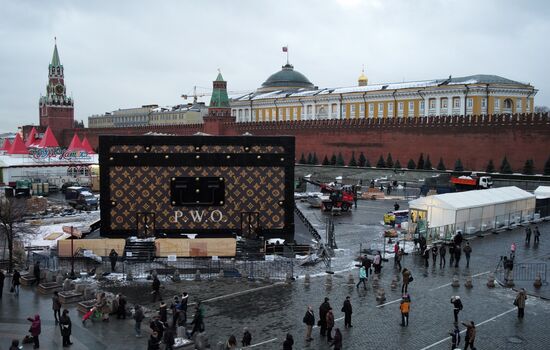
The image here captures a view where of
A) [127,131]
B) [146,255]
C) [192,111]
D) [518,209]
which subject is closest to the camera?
[146,255]

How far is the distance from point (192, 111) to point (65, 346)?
93249 millimetres

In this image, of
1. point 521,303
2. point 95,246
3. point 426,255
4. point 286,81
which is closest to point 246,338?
point 521,303

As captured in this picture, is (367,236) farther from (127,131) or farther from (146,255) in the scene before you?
(127,131)

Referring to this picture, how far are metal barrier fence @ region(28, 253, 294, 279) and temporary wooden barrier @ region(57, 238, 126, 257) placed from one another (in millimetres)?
340

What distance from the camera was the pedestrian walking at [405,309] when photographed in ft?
43.3

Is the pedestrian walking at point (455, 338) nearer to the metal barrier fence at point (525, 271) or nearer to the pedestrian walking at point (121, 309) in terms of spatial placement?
the metal barrier fence at point (525, 271)

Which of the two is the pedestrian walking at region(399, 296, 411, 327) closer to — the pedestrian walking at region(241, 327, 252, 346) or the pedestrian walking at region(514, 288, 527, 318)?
the pedestrian walking at region(514, 288, 527, 318)

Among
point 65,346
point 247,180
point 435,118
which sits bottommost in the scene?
point 65,346

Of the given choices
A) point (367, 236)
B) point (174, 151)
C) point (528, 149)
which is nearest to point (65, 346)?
point (174, 151)

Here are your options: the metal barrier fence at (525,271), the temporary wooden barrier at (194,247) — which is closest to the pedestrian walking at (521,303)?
the metal barrier fence at (525,271)

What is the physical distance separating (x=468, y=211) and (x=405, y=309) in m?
12.6

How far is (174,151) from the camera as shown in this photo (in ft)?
74.9

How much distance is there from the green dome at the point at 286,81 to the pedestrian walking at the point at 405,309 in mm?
77630

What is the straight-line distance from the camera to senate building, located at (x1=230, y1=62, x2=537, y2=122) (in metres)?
57.8
